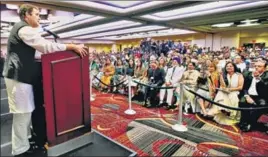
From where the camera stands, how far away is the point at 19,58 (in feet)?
4.98

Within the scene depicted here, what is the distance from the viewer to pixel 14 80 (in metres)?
1.55

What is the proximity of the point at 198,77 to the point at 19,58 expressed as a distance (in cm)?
299

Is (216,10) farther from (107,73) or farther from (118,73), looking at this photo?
(107,73)

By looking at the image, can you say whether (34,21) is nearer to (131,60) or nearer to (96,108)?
(96,108)

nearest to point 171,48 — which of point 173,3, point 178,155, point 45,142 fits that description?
point 173,3

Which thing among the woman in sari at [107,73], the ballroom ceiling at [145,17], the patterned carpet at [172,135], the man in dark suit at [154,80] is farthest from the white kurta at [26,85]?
the woman in sari at [107,73]

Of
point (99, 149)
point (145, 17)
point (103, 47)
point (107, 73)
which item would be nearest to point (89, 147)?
point (99, 149)

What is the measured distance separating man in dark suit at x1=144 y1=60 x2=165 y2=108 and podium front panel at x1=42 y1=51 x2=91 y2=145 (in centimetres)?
225

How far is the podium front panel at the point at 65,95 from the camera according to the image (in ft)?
5.36

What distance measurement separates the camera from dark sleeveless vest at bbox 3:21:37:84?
1.50 metres

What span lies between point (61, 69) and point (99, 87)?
3.28 m

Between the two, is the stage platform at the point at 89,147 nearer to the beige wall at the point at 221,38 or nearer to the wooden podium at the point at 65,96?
the wooden podium at the point at 65,96

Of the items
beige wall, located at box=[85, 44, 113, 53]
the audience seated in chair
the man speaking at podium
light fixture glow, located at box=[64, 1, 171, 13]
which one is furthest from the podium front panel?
the audience seated in chair

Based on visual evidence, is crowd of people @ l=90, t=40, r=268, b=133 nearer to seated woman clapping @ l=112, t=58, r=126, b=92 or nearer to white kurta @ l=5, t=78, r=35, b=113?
seated woman clapping @ l=112, t=58, r=126, b=92
